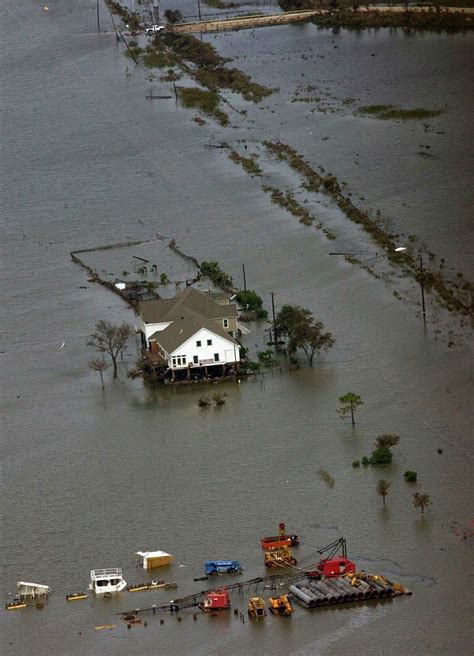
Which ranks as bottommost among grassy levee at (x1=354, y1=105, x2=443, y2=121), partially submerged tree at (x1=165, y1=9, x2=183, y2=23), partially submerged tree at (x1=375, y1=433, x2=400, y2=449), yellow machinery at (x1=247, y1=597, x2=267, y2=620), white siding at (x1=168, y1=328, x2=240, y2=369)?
yellow machinery at (x1=247, y1=597, x2=267, y2=620)

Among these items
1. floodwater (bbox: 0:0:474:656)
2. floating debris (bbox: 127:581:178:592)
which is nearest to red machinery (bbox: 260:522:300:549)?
floodwater (bbox: 0:0:474:656)

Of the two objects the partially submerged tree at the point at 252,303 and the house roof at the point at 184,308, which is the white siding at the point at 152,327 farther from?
the partially submerged tree at the point at 252,303

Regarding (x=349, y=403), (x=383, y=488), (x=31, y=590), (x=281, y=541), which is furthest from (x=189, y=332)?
(x=31, y=590)

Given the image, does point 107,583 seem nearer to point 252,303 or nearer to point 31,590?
point 31,590

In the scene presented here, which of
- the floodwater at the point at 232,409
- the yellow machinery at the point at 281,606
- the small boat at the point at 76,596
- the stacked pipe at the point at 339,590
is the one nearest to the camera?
the yellow machinery at the point at 281,606

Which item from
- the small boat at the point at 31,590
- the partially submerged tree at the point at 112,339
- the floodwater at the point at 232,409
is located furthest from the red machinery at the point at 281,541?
the partially submerged tree at the point at 112,339

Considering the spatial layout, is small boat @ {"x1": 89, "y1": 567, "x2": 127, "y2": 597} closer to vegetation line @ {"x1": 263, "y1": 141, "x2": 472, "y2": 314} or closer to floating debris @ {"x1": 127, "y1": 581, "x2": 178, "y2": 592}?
floating debris @ {"x1": 127, "y1": 581, "x2": 178, "y2": 592}
